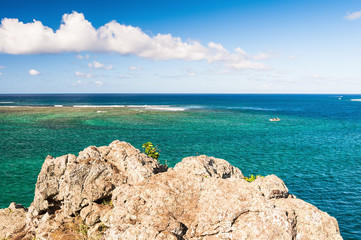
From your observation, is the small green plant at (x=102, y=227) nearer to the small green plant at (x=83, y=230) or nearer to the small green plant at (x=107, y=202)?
the small green plant at (x=83, y=230)

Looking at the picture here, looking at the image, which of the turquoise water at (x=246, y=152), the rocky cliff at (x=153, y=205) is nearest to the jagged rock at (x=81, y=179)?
the rocky cliff at (x=153, y=205)

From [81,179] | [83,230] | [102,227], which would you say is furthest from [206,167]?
[83,230]

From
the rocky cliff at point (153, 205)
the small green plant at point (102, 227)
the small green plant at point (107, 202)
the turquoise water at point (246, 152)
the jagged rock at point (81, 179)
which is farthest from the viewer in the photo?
the turquoise water at point (246, 152)

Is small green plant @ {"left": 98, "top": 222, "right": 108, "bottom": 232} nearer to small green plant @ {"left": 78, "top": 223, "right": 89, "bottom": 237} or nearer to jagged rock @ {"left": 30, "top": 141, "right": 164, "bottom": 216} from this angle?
small green plant @ {"left": 78, "top": 223, "right": 89, "bottom": 237}

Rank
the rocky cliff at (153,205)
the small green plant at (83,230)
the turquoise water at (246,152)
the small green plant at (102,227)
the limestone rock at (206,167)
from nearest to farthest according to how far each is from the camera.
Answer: the rocky cliff at (153,205), the small green plant at (102,227), the small green plant at (83,230), the limestone rock at (206,167), the turquoise water at (246,152)

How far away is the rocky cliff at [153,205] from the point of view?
11828 mm

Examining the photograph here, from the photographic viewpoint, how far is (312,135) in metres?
74.0

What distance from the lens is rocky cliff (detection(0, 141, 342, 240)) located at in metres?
11.8

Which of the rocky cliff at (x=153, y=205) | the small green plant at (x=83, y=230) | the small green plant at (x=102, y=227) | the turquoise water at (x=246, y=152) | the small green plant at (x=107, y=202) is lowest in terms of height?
the turquoise water at (x=246, y=152)

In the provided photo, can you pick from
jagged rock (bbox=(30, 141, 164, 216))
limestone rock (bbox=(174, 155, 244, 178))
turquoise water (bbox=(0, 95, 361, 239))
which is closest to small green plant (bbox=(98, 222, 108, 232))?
jagged rock (bbox=(30, 141, 164, 216))

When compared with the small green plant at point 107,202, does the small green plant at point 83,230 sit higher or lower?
lower

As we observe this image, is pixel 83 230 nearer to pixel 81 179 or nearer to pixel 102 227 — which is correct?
pixel 102 227

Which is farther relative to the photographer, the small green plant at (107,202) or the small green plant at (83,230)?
the small green plant at (107,202)

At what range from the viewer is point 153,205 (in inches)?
525
